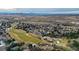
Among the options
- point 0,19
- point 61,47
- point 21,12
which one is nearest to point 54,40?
point 61,47

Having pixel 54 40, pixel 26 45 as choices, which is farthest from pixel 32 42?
pixel 54 40

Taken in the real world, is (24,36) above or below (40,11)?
below

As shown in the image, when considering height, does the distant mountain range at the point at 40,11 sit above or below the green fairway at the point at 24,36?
above

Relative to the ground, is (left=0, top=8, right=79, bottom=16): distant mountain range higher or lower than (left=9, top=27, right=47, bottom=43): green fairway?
higher
